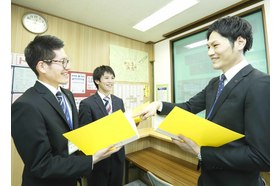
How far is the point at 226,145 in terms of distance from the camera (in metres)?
0.71

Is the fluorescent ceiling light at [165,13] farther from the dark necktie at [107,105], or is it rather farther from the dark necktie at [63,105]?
the dark necktie at [63,105]

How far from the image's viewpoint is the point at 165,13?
77.6 inches

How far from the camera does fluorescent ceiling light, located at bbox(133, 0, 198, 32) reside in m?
1.76

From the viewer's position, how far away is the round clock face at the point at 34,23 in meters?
1.75

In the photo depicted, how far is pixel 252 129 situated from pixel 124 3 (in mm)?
1786

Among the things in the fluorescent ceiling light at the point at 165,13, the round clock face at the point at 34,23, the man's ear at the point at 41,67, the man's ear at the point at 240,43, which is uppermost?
the fluorescent ceiling light at the point at 165,13

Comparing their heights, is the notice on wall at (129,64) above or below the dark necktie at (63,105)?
above

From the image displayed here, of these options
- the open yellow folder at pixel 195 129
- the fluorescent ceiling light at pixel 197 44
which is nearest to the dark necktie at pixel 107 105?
the open yellow folder at pixel 195 129

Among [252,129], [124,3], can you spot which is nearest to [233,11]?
[124,3]

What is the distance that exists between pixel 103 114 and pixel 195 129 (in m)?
1.11

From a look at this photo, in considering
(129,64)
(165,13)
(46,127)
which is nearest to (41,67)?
(46,127)

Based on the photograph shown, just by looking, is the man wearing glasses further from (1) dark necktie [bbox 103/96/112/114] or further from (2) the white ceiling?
(2) the white ceiling

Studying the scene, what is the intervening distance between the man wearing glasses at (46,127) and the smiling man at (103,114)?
486 mm
